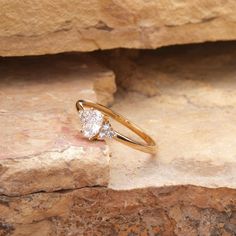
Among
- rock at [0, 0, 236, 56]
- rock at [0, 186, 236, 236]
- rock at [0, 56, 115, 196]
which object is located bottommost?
rock at [0, 186, 236, 236]

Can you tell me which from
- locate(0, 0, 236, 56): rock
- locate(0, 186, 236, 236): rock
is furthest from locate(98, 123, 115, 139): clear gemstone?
locate(0, 0, 236, 56): rock

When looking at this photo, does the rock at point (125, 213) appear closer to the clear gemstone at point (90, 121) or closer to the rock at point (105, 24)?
the clear gemstone at point (90, 121)

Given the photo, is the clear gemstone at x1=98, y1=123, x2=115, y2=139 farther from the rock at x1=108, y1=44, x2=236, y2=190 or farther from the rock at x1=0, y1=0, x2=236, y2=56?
the rock at x1=0, y1=0, x2=236, y2=56

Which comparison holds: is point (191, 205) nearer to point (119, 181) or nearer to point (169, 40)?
point (119, 181)

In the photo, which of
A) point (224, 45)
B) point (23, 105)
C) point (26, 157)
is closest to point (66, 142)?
point (26, 157)

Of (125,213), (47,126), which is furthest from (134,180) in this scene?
(47,126)

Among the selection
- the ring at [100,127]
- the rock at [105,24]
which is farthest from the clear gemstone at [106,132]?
the rock at [105,24]
